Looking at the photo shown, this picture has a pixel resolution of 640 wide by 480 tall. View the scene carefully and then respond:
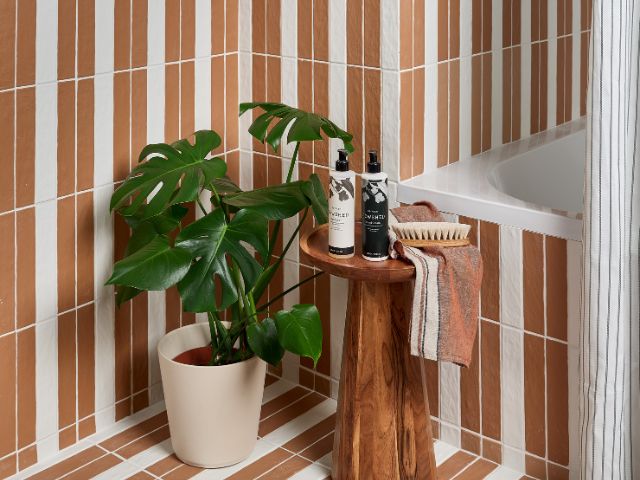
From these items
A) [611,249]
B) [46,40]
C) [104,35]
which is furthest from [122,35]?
[611,249]

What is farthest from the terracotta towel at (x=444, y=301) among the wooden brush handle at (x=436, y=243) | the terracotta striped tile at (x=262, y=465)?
the terracotta striped tile at (x=262, y=465)

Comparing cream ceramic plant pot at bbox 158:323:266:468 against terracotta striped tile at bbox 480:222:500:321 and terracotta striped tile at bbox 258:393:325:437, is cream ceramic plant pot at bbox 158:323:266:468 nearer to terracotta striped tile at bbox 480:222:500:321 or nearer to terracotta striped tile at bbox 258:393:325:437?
terracotta striped tile at bbox 258:393:325:437

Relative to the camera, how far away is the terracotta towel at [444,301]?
6.93 ft

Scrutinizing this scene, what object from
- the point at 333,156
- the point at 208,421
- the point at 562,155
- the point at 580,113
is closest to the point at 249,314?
the point at 208,421

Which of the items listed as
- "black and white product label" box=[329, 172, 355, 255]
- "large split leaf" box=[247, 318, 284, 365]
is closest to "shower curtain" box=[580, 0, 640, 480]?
"black and white product label" box=[329, 172, 355, 255]

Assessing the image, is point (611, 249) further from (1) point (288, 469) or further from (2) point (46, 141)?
(2) point (46, 141)

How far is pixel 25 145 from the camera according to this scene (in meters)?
2.26

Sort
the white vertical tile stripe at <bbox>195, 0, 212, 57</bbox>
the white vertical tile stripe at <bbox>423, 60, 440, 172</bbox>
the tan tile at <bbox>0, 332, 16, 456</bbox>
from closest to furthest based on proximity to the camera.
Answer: the tan tile at <bbox>0, 332, 16, 456</bbox> < the white vertical tile stripe at <bbox>423, 60, 440, 172</bbox> < the white vertical tile stripe at <bbox>195, 0, 212, 57</bbox>

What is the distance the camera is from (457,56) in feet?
8.22

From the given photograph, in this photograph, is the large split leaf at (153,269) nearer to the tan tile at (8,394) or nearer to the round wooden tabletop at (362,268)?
the round wooden tabletop at (362,268)

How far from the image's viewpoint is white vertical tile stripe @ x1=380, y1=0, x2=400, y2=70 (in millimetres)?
2342

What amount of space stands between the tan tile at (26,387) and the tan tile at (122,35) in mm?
627

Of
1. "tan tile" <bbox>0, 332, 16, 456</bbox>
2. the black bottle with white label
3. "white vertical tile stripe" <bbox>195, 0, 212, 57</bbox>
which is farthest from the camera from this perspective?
"white vertical tile stripe" <bbox>195, 0, 212, 57</bbox>

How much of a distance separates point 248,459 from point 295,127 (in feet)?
2.59
